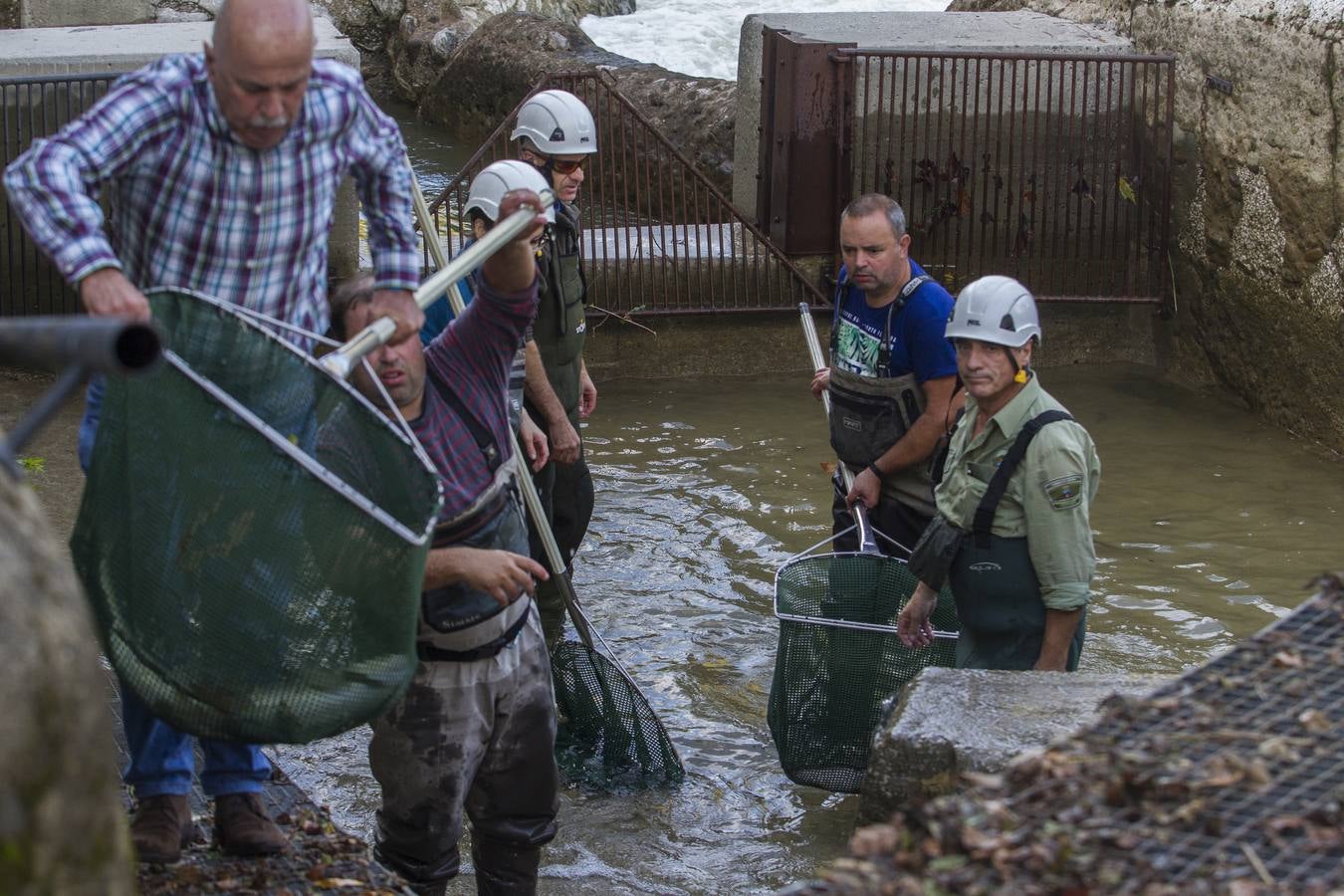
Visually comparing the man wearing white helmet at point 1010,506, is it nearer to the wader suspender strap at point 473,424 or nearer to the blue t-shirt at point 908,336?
the blue t-shirt at point 908,336

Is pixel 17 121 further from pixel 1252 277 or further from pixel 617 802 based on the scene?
pixel 1252 277

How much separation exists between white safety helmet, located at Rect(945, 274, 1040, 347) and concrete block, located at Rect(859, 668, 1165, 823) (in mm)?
905

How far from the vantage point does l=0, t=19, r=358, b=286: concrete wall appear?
8.73 metres

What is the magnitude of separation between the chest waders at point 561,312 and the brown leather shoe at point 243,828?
96.4 inches

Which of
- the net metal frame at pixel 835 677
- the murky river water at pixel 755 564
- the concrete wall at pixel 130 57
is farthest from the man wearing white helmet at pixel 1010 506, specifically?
the concrete wall at pixel 130 57

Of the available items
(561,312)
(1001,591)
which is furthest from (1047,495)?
(561,312)

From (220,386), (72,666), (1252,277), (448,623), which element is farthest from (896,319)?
(1252,277)

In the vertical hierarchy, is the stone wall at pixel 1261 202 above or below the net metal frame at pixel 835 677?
above

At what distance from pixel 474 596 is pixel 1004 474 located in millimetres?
1500

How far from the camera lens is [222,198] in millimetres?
3395

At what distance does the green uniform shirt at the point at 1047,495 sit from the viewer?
172 inches

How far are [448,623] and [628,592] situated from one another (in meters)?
3.55

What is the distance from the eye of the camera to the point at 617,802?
17.9ft

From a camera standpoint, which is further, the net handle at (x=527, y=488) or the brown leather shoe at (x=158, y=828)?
the net handle at (x=527, y=488)
